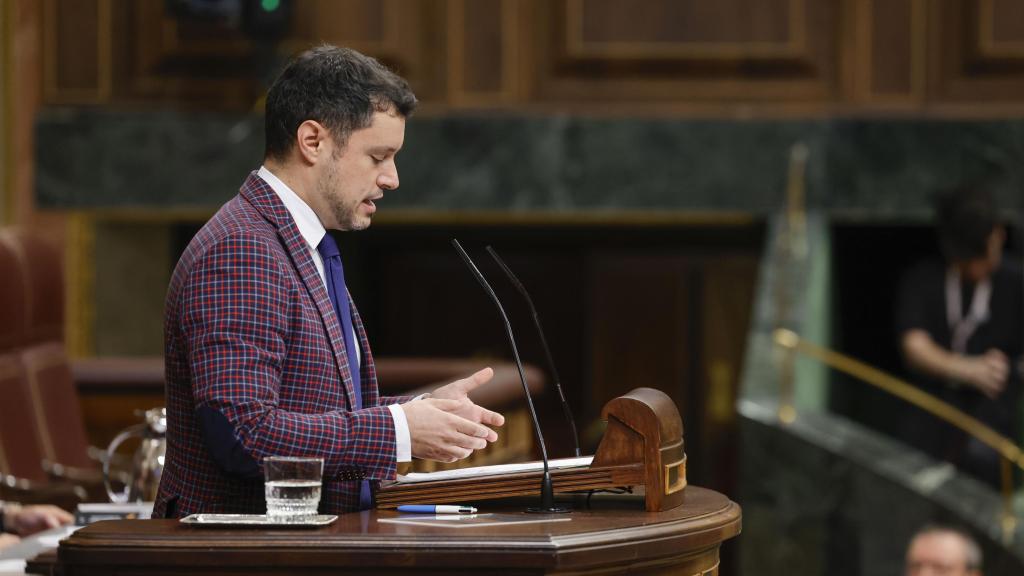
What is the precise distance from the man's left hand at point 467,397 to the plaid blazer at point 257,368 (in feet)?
0.30

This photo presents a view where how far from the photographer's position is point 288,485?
192 centimetres

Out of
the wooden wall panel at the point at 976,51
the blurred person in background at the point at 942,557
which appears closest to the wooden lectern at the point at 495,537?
the blurred person in background at the point at 942,557

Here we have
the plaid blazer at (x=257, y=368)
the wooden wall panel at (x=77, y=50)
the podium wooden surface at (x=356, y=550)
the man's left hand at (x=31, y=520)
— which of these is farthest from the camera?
the wooden wall panel at (x=77, y=50)

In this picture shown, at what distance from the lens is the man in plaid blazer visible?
6.43 feet

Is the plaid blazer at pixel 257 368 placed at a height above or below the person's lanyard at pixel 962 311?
above

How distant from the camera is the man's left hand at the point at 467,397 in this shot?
79.4 inches

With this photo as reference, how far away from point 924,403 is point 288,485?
403cm

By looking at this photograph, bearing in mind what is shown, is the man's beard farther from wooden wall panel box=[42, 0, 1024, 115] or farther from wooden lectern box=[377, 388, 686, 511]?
wooden wall panel box=[42, 0, 1024, 115]

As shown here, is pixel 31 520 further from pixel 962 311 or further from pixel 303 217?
pixel 962 311

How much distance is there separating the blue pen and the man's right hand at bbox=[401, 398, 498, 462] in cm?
10

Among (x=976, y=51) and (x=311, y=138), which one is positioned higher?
(x=976, y=51)

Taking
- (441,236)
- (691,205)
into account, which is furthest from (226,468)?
(441,236)

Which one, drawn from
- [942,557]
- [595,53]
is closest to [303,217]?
[942,557]

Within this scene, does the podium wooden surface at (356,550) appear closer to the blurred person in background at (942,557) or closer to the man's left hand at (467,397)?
the man's left hand at (467,397)
